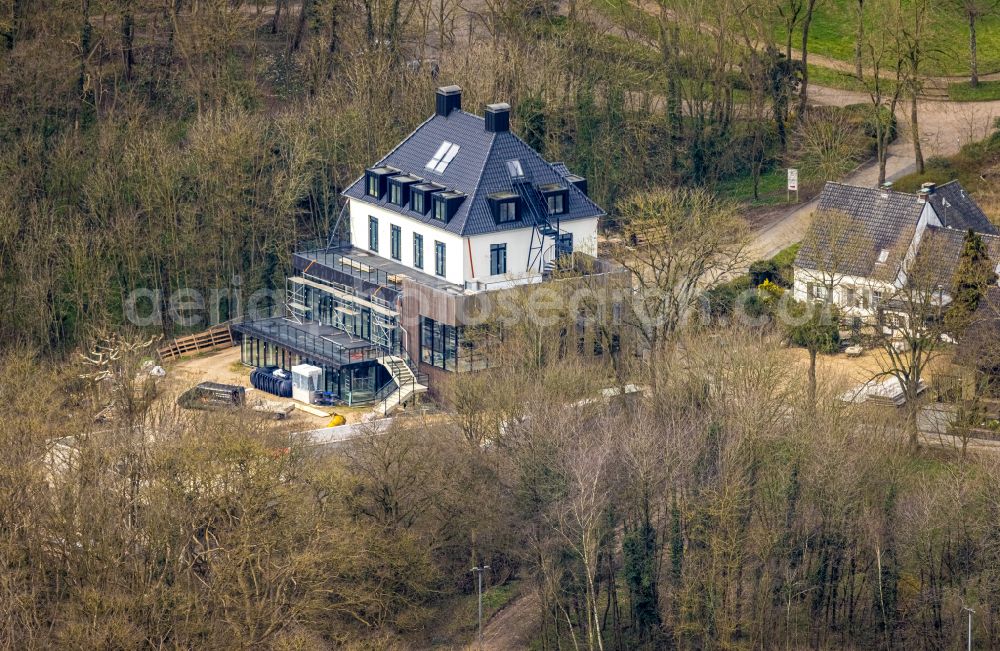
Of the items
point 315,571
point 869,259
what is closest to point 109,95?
point 869,259

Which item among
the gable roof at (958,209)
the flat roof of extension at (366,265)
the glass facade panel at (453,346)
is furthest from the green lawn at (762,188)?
the glass facade panel at (453,346)

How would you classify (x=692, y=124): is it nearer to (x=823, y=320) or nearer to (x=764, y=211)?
(x=764, y=211)

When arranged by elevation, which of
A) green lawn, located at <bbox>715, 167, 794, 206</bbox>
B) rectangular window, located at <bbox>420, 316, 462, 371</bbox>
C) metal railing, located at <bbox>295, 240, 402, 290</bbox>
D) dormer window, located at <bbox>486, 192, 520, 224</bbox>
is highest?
dormer window, located at <bbox>486, 192, 520, 224</bbox>

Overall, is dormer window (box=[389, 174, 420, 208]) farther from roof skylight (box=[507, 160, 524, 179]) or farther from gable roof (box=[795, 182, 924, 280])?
gable roof (box=[795, 182, 924, 280])

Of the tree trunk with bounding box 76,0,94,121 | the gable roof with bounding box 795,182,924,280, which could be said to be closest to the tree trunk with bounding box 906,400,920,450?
the gable roof with bounding box 795,182,924,280

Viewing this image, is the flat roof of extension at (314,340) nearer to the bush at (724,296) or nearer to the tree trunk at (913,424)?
the bush at (724,296)

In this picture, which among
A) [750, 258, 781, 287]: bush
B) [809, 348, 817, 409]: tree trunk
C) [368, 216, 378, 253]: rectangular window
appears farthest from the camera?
[750, 258, 781, 287]: bush

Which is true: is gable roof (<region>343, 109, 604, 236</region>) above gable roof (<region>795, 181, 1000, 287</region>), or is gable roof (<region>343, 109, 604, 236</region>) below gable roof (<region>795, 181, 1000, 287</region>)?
above
